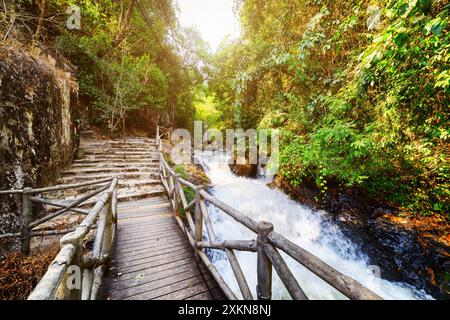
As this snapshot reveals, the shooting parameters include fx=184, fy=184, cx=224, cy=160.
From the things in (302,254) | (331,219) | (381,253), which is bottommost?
(381,253)

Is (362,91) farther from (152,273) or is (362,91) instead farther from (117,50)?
(117,50)

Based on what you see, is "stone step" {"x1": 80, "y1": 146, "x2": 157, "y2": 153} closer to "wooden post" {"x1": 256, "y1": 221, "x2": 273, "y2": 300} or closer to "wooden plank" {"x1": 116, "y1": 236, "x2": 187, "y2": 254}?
"wooden plank" {"x1": 116, "y1": 236, "x2": 187, "y2": 254}

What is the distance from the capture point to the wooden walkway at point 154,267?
255cm

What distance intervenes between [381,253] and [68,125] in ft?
37.2

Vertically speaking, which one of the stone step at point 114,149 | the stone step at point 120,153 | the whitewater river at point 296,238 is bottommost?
the whitewater river at point 296,238

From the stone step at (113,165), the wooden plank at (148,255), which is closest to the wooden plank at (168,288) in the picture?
the wooden plank at (148,255)

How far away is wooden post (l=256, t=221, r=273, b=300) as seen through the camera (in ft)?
5.73

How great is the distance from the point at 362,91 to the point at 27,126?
8811mm

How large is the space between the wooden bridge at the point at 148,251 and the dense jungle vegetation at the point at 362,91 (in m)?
2.82

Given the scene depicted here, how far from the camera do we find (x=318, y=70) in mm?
7547

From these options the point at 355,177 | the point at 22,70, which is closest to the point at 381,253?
the point at 355,177

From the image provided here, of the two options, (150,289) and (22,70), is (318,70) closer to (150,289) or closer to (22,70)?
(150,289)

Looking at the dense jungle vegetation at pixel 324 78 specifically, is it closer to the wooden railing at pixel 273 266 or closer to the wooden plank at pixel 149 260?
the wooden railing at pixel 273 266

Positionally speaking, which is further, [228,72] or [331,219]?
[228,72]
